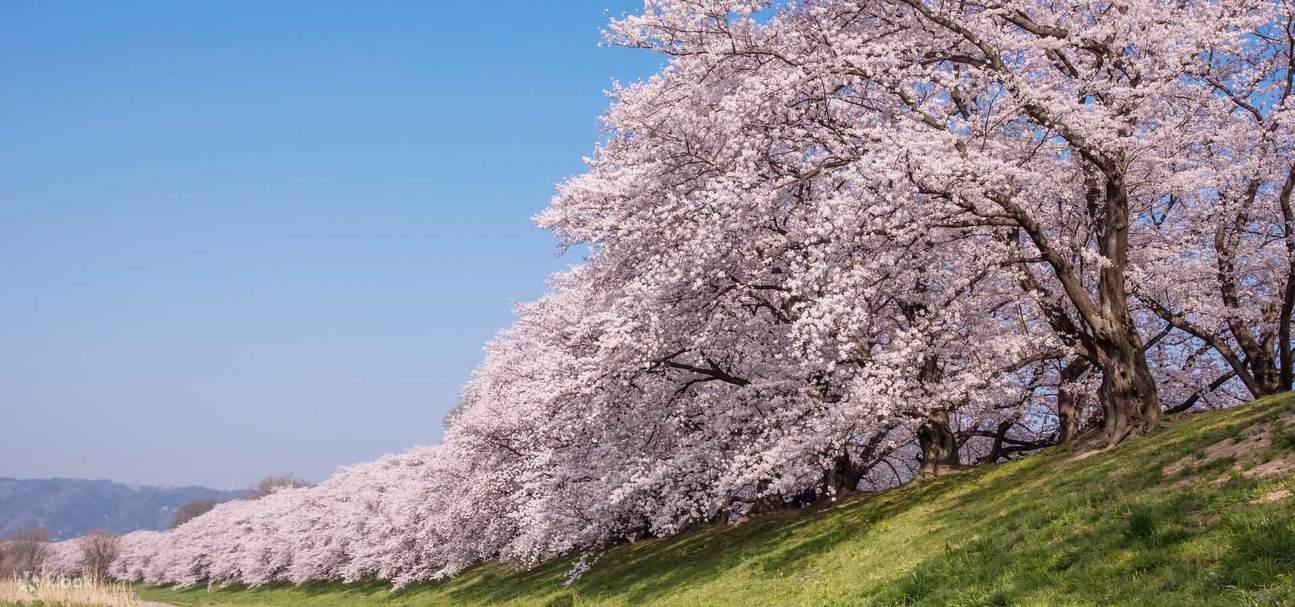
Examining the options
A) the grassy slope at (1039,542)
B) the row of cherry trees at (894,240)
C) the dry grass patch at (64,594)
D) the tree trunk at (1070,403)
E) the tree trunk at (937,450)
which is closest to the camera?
the grassy slope at (1039,542)

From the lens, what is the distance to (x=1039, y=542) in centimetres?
1333

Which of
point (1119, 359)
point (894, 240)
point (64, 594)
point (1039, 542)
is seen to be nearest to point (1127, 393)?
point (1119, 359)

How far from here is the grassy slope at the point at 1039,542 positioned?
33.4ft

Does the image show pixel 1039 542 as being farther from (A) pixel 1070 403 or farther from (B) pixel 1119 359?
(A) pixel 1070 403

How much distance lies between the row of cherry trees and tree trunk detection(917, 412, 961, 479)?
89mm

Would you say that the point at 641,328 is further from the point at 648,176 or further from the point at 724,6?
the point at 724,6

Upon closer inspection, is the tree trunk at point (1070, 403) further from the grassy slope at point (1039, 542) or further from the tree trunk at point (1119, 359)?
the tree trunk at point (1119, 359)

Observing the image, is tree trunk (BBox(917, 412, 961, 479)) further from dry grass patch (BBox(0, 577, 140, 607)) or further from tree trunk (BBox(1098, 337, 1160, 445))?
dry grass patch (BBox(0, 577, 140, 607))

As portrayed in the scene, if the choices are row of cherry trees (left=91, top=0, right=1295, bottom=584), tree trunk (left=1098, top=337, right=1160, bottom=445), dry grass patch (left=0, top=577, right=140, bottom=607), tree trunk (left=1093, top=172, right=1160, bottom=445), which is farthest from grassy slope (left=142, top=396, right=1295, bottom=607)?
dry grass patch (left=0, top=577, right=140, bottom=607)

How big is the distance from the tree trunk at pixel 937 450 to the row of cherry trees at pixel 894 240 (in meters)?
0.09

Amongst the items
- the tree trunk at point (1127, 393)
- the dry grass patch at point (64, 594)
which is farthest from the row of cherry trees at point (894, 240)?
the dry grass patch at point (64, 594)

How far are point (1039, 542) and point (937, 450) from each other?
1281 cm

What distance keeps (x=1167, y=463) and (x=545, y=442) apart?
18.9 meters

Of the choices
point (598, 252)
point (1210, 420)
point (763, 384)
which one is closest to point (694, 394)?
point (763, 384)
